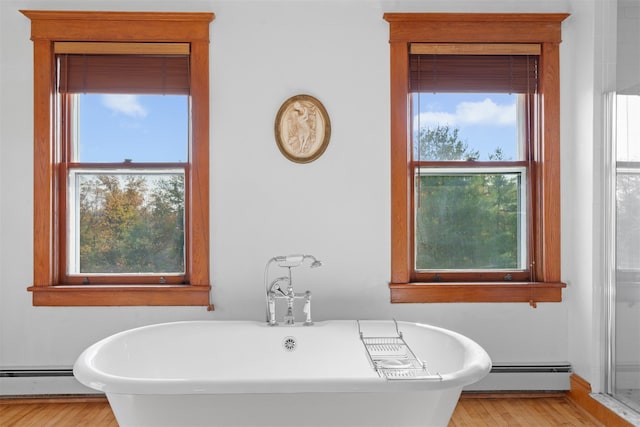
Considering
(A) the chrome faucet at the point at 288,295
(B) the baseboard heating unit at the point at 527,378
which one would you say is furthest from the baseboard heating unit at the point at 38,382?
(B) the baseboard heating unit at the point at 527,378

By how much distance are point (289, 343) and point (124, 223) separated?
4.14 feet

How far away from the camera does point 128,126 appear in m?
2.80

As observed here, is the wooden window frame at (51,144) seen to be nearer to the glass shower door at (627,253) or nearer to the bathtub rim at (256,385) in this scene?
the bathtub rim at (256,385)

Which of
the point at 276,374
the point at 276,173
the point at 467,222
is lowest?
the point at 276,374

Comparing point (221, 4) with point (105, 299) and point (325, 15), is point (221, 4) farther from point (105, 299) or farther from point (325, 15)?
point (105, 299)

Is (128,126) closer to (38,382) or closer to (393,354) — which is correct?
(38,382)

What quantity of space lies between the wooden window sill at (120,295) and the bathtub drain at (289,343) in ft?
1.79

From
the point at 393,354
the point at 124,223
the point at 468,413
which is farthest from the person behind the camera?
the point at 124,223

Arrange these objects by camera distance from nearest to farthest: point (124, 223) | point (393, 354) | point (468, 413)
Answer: point (393, 354), point (468, 413), point (124, 223)

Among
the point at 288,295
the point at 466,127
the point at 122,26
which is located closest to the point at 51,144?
the point at 122,26

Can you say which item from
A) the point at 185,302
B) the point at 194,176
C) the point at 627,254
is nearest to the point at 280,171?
the point at 194,176

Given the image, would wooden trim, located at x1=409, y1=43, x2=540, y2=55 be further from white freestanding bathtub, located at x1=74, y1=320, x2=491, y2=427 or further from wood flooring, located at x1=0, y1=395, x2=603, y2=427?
wood flooring, located at x1=0, y1=395, x2=603, y2=427

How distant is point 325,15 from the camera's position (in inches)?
107

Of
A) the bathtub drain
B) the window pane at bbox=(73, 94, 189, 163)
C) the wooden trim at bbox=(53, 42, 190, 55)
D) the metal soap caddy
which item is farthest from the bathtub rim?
the wooden trim at bbox=(53, 42, 190, 55)
